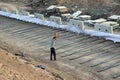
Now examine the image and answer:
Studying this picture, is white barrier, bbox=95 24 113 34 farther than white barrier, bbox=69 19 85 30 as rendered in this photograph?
No

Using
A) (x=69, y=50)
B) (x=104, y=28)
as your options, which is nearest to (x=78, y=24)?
(x=104, y=28)

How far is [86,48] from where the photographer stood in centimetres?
1964

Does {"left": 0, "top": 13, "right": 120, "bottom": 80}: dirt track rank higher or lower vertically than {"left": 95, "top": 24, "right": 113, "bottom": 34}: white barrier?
lower

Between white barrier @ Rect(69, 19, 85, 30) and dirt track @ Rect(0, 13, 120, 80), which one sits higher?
white barrier @ Rect(69, 19, 85, 30)

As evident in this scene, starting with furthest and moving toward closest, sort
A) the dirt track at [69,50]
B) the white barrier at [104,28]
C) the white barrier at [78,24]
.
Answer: the white barrier at [78,24] < the white barrier at [104,28] < the dirt track at [69,50]

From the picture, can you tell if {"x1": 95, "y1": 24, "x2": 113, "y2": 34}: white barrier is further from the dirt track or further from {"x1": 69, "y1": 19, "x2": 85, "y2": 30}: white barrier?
{"x1": 69, "y1": 19, "x2": 85, "y2": 30}: white barrier

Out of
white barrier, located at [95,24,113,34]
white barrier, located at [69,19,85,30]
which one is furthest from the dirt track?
white barrier, located at [95,24,113,34]

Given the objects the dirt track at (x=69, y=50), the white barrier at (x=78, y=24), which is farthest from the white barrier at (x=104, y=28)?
the white barrier at (x=78, y=24)

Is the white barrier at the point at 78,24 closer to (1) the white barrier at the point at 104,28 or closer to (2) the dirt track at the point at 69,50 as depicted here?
(2) the dirt track at the point at 69,50

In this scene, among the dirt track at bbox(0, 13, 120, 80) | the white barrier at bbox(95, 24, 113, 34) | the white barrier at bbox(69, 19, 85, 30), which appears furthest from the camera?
the white barrier at bbox(69, 19, 85, 30)

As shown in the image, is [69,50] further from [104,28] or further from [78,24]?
[78,24]

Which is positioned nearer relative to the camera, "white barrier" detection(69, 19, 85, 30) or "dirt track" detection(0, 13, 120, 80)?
"dirt track" detection(0, 13, 120, 80)

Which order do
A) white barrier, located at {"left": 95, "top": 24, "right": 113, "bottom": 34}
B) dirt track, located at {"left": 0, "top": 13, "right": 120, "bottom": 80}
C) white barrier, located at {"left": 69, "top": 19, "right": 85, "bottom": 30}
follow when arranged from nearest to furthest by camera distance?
1. dirt track, located at {"left": 0, "top": 13, "right": 120, "bottom": 80}
2. white barrier, located at {"left": 95, "top": 24, "right": 113, "bottom": 34}
3. white barrier, located at {"left": 69, "top": 19, "right": 85, "bottom": 30}

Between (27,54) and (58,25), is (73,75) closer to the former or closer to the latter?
(27,54)
